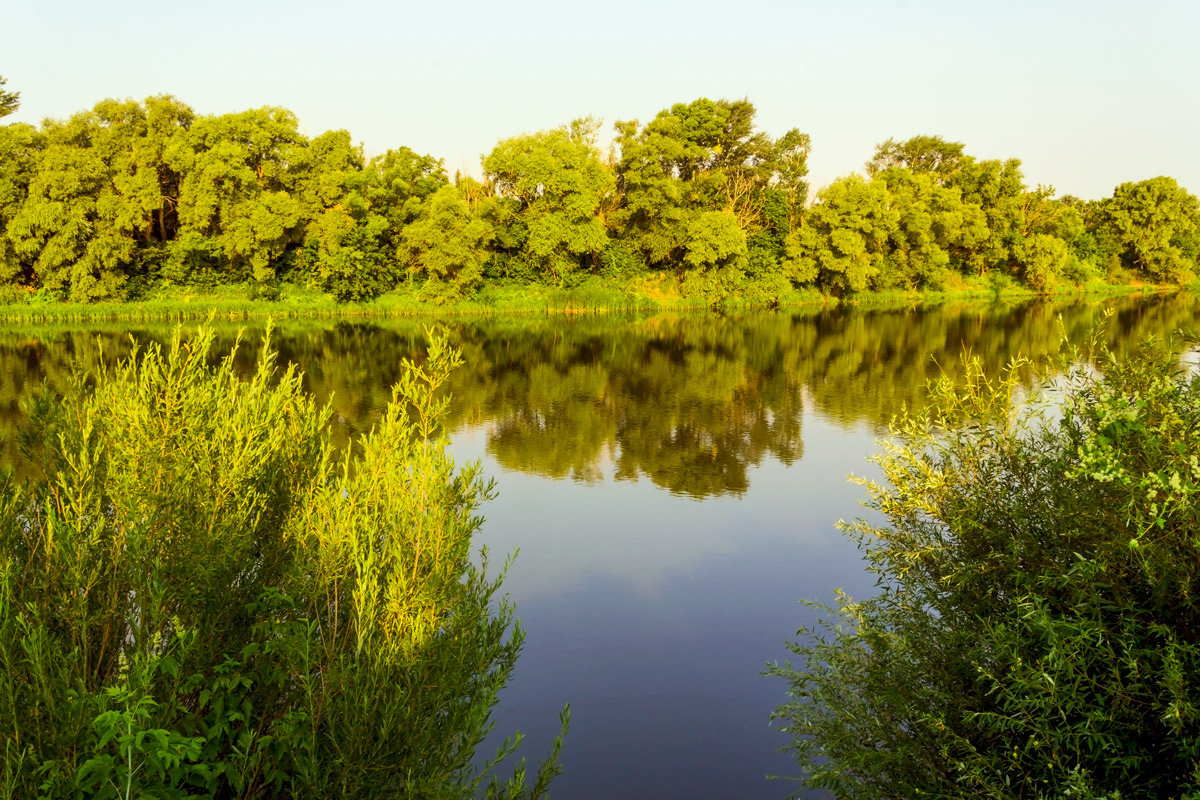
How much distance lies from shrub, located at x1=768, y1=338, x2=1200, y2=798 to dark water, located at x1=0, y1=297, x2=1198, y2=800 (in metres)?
1.14

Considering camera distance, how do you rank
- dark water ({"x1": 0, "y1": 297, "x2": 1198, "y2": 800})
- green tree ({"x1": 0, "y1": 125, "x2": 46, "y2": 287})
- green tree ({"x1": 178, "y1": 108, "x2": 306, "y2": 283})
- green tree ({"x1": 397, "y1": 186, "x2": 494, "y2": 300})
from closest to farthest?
dark water ({"x1": 0, "y1": 297, "x2": 1198, "y2": 800}) → green tree ({"x1": 0, "y1": 125, "x2": 46, "y2": 287}) → green tree ({"x1": 178, "y1": 108, "x2": 306, "y2": 283}) → green tree ({"x1": 397, "y1": 186, "x2": 494, "y2": 300})

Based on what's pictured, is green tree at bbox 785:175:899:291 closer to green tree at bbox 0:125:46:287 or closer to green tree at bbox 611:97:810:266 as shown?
green tree at bbox 611:97:810:266

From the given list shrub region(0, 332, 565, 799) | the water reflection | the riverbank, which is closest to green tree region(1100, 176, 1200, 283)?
the riverbank

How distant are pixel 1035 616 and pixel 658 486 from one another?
14823 mm

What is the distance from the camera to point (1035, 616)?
5355 mm

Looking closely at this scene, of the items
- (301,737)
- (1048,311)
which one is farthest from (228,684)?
(1048,311)

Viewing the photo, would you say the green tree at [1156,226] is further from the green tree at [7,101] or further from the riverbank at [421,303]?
the green tree at [7,101]

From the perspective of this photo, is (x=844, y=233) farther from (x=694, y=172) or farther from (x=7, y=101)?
(x=7, y=101)

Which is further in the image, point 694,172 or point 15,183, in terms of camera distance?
point 694,172

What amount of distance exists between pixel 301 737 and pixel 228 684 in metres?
0.73

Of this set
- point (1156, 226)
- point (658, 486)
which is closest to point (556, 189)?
point (658, 486)

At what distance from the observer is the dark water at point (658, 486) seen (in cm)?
1038

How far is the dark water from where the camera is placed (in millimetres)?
10383

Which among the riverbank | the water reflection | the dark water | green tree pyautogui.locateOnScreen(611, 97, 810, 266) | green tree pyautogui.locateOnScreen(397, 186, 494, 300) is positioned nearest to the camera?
the dark water
